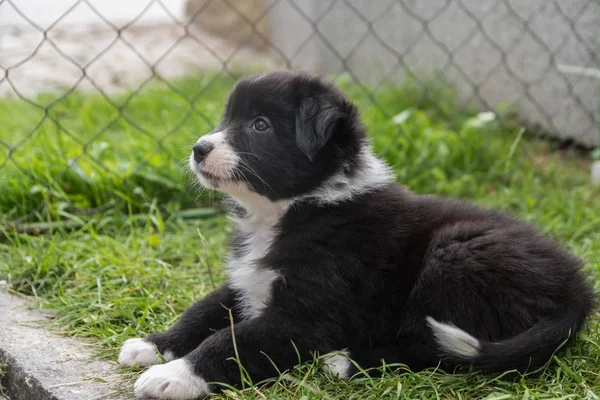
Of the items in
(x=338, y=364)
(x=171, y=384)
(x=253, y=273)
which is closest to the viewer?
(x=171, y=384)

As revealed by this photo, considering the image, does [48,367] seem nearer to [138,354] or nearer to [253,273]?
[138,354]

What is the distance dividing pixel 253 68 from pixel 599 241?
211 inches

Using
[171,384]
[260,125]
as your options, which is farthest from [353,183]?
[171,384]

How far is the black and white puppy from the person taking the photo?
2.65 meters

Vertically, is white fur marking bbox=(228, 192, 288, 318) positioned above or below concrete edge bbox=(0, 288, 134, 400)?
above

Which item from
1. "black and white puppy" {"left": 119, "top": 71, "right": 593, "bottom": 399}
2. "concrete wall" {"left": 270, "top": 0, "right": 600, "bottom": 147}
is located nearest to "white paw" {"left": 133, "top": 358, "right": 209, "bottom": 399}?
"black and white puppy" {"left": 119, "top": 71, "right": 593, "bottom": 399}

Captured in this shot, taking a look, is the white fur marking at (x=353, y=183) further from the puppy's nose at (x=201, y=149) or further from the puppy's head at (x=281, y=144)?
the puppy's nose at (x=201, y=149)

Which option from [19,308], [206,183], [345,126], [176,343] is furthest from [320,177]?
[19,308]

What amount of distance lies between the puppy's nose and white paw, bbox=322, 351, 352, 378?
3.02ft

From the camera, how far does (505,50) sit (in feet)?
21.3

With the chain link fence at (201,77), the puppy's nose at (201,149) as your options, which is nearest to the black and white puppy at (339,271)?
the puppy's nose at (201,149)

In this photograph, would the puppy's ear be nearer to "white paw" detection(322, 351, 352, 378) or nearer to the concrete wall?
"white paw" detection(322, 351, 352, 378)

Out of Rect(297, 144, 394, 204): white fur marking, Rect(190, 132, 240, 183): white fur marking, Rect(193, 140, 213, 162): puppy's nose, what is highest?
Rect(193, 140, 213, 162): puppy's nose

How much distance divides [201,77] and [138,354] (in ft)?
18.9
